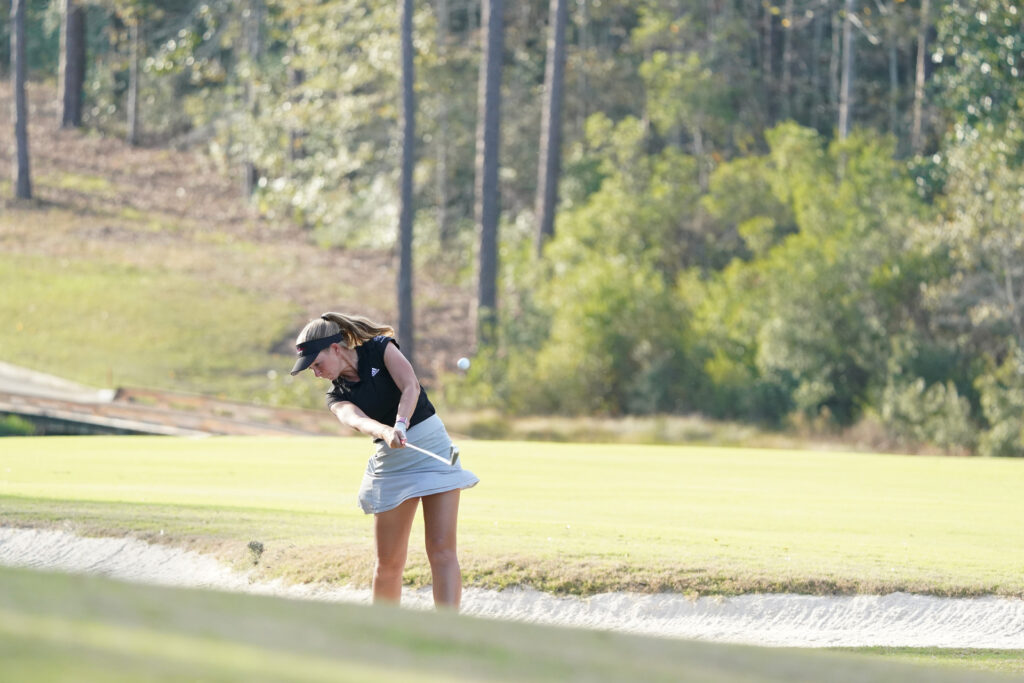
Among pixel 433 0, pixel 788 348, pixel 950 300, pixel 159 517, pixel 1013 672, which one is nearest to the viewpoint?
pixel 1013 672

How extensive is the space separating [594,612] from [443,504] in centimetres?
245

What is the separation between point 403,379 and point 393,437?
35 cm

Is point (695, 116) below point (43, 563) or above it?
above

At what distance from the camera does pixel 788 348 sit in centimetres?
2517

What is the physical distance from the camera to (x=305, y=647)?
2.24 m

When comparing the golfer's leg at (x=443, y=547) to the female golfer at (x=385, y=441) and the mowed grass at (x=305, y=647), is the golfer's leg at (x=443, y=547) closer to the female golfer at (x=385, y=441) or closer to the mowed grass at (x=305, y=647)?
the female golfer at (x=385, y=441)

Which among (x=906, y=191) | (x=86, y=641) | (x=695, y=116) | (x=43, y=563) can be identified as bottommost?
(x=43, y=563)

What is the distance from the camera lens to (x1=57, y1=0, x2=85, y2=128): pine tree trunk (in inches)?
1860

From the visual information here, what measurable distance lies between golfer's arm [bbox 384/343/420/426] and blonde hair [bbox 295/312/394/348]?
138mm

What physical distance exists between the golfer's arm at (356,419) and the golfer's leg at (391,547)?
45 centimetres

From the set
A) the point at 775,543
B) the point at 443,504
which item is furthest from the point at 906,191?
the point at 443,504

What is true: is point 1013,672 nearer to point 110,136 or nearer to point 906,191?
point 906,191

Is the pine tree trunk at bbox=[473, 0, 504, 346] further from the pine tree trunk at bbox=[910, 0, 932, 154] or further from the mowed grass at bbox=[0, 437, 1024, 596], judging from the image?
the pine tree trunk at bbox=[910, 0, 932, 154]

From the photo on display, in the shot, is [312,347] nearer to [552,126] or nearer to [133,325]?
[552,126]
